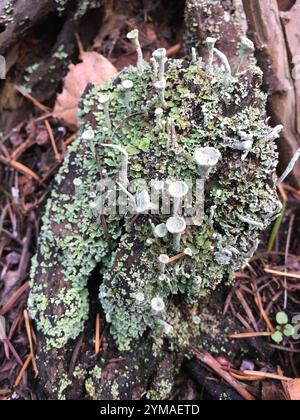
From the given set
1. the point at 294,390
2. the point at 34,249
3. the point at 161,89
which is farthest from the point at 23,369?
the point at 161,89

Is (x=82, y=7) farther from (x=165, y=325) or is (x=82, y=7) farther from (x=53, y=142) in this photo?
(x=165, y=325)

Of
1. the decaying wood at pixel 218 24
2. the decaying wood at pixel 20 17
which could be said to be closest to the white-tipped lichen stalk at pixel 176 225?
the decaying wood at pixel 218 24

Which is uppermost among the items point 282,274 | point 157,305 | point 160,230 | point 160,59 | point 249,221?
point 160,59

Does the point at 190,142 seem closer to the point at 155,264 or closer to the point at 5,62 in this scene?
the point at 155,264

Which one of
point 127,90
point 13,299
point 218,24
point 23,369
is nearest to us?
point 127,90

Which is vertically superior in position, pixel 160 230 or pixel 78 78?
pixel 78 78

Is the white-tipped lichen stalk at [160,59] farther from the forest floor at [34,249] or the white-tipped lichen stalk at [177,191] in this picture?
the forest floor at [34,249]
